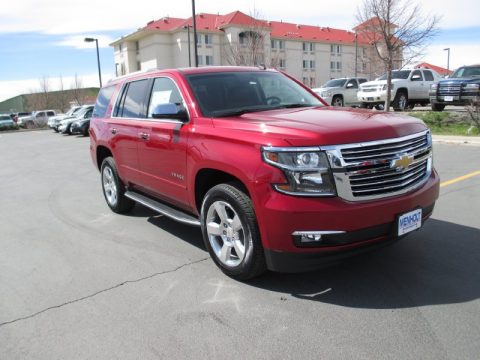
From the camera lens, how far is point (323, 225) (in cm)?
321

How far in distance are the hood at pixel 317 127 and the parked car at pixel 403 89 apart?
52.7 ft

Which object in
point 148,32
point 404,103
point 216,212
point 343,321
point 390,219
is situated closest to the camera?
point 343,321

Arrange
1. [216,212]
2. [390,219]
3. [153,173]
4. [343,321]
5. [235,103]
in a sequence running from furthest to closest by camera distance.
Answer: [153,173], [235,103], [216,212], [390,219], [343,321]

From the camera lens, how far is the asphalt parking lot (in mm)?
2924

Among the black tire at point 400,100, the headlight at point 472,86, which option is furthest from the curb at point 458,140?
the black tire at point 400,100

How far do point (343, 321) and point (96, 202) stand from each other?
17.2 ft

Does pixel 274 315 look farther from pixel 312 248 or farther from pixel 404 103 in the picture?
pixel 404 103

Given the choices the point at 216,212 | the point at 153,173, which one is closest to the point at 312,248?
the point at 216,212

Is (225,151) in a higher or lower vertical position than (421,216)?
higher

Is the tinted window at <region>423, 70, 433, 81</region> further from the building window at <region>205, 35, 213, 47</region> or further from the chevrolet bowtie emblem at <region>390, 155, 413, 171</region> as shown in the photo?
the building window at <region>205, 35, 213, 47</region>

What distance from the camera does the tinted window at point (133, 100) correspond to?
5.39m

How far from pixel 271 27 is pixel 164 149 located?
61.1 metres

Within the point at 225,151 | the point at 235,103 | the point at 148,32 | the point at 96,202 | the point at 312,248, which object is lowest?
the point at 96,202

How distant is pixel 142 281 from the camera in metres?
4.04
